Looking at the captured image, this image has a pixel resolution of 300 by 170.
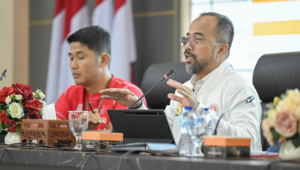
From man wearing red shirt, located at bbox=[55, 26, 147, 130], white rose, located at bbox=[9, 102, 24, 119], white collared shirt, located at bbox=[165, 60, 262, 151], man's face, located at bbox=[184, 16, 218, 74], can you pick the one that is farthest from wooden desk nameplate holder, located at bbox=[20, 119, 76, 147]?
man wearing red shirt, located at bbox=[55, 26, 147, 130]

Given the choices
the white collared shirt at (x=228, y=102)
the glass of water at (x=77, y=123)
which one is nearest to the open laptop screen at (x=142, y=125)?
the glass of water at (x=77, y=123)

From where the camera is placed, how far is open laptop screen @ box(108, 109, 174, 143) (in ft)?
4.98

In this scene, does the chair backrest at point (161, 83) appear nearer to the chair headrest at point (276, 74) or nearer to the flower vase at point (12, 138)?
the chair headrest at point (276, 74)

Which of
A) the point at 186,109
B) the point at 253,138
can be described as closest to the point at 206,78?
the point at 253,138

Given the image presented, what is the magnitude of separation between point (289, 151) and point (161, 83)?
5.15ft

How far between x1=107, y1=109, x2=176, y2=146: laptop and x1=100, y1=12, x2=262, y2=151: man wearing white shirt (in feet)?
1.40

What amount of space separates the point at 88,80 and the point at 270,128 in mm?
1843

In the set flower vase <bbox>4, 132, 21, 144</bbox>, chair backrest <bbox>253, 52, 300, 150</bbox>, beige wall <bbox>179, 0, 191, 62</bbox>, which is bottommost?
flower vase <bbox>4, 132, 21, 144</bbox>

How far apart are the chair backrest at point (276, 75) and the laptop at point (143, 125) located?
0.90m

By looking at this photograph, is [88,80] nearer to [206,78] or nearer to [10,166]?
[206,78]

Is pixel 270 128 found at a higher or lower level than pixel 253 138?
higher

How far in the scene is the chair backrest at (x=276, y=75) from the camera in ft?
7.16

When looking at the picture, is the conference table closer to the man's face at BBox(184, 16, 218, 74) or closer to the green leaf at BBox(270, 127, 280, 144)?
the green leaf at BBox(270, 127, 280, 144)

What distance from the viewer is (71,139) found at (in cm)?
179
